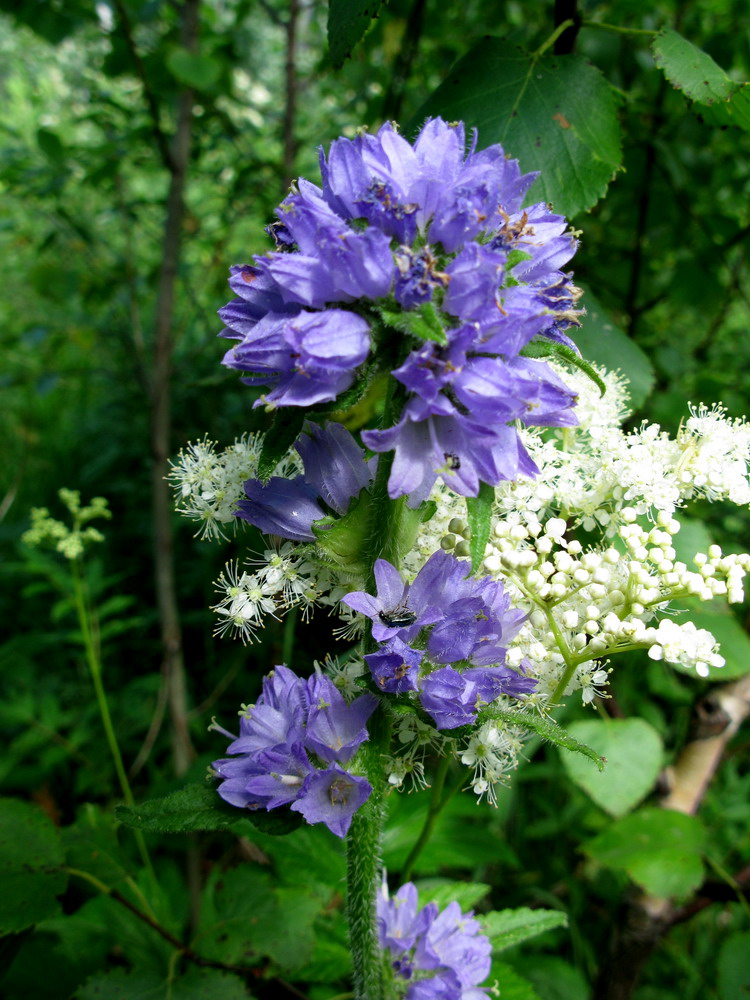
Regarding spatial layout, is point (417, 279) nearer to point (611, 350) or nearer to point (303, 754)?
point (303, 754)

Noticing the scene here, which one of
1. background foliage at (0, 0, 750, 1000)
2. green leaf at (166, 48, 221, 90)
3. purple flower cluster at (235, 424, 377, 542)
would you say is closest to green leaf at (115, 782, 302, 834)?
background foliage at (0, 0, 750, 1000)

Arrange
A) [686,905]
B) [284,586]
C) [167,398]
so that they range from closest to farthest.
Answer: [284,586] → [686,905] → [167,398]

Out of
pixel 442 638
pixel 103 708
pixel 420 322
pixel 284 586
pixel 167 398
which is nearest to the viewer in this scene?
pixel 420 322

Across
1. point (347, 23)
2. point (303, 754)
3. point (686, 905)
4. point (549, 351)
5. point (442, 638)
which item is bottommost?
point (686, 905)

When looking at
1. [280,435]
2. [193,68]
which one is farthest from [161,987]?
[193,68]

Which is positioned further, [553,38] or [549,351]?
[553,38]

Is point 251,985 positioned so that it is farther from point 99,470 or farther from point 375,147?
point 99,470

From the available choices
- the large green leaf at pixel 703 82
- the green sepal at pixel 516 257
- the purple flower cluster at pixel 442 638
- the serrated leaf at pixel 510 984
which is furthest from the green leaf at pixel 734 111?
the serrated leaf at pixel 510 984
